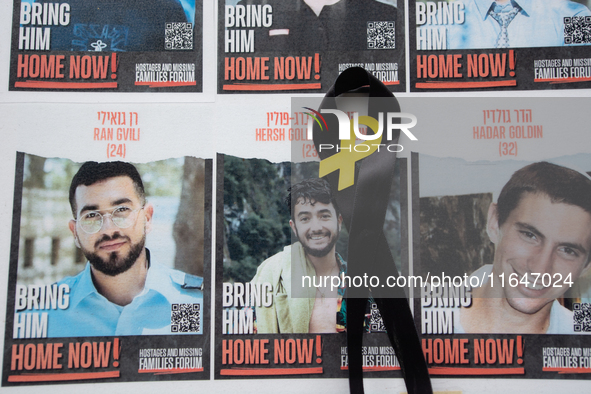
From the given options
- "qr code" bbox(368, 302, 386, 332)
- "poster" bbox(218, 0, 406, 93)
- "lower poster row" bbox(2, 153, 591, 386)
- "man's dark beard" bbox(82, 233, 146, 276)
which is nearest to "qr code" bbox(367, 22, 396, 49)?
"poster" bbox(218, 0, 406, 93)

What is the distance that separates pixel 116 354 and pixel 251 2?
0.83 metres

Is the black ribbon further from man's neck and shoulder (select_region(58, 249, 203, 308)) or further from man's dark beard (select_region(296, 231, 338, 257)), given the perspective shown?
man's neck and shoulder (select_region(58, 249, 203, 308))

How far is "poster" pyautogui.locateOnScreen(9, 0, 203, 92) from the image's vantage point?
0.79m

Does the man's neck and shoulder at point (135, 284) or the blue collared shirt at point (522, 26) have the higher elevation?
the blue collared shirt at point (522, 26)

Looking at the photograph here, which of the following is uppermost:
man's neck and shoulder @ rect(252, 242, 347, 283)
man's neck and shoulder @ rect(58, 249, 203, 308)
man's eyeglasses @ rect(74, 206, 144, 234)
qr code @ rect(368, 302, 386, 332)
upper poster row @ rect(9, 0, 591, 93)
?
→ upper poster row @ rect(9, 0, 591, 93)

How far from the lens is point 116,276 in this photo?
768 millimetres

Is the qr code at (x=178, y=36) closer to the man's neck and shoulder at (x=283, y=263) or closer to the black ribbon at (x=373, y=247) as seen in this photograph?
the black ribbon at (x=373, y=247)

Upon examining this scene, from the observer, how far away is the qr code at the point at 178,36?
2.62 feet

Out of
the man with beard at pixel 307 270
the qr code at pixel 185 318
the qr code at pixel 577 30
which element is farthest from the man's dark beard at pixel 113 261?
the qr code at pixel 577 30

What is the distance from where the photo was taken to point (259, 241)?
777 mm

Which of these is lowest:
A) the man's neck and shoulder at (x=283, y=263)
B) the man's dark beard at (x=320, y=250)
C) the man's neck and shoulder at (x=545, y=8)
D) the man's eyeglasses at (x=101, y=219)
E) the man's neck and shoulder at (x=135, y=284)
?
the man's neck and shoulder at (x=135, y=284)

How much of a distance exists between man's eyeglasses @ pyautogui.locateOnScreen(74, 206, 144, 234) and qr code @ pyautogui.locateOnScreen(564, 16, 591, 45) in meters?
1.06

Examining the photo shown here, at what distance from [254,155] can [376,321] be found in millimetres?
452

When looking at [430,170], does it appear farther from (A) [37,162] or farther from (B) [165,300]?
(A) [37,162]
